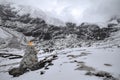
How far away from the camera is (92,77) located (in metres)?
28.3

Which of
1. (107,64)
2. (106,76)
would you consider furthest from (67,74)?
(107,64)

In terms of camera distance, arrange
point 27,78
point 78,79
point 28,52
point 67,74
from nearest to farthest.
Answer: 1. point 78,79
2. point 67,74
3. point 27,78
4. point 28,52

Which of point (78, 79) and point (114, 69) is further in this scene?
point (114, 69)

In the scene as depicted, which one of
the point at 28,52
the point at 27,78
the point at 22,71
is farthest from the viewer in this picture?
the point at 28,52

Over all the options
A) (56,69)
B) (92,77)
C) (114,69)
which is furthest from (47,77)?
(114,69)

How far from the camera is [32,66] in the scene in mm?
45062

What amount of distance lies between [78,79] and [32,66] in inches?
754

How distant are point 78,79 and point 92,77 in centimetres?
207

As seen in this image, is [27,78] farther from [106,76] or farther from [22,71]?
[106,76]

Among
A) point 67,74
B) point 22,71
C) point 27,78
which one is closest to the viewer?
point 67,74

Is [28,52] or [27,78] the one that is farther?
[28,52]

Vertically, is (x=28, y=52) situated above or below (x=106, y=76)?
above

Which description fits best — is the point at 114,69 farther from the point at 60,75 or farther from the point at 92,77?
the point at 60,75

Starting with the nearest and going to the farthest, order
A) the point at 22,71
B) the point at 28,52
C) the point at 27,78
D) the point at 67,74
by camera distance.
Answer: the point at 67,74 → the point at 27,78 → the point at 22,71 → the point at 28,52
